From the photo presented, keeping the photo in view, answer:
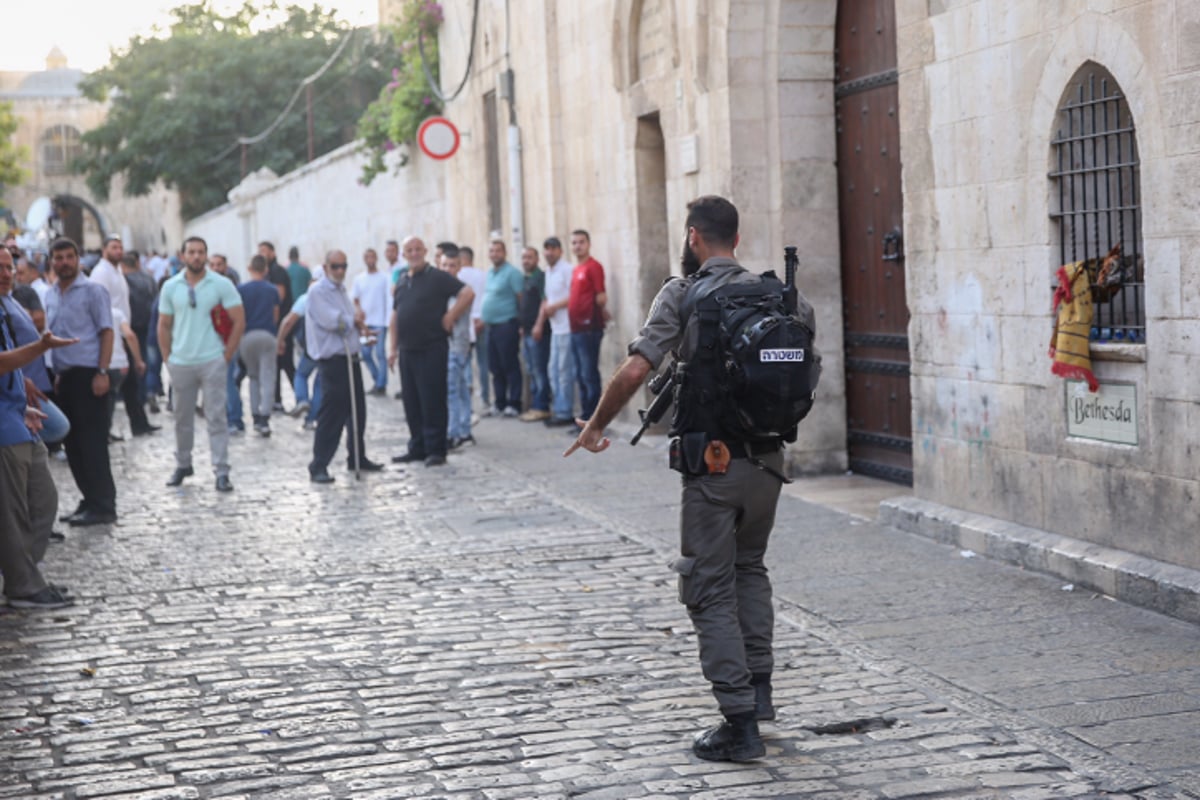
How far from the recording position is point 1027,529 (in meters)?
8.38

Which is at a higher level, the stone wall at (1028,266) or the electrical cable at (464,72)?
the electrical cable at (464,72)

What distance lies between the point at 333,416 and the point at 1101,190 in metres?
6.93

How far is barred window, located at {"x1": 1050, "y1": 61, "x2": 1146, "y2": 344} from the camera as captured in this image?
25.1 ft

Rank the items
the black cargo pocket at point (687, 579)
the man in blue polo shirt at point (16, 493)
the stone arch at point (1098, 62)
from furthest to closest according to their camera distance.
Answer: the man in blue polo shirt at point (16, 493) < the stone arch at point (1098, 62) < the black cargo pocket at point (687, 579)

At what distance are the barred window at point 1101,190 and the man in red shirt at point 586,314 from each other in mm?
7792

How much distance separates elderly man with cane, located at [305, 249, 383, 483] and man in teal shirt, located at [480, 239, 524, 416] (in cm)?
397

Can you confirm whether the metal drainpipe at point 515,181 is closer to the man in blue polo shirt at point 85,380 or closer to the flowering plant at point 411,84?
the flowering plant at point 411,84

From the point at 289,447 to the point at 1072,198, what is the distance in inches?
362

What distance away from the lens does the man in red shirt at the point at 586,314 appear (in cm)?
1556

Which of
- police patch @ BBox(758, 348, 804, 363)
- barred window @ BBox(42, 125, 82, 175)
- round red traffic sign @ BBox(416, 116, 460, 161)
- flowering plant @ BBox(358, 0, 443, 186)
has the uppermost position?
barred window @ BBox(42, 125, 82, 175)

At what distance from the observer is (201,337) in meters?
12.7

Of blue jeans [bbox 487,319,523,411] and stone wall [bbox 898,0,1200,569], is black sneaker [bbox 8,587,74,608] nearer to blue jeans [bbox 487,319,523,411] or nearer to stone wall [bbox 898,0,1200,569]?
stone wall [bbox 898,0,1200,569]

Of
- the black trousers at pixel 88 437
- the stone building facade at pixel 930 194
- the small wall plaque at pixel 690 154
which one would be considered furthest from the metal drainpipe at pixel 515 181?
the black trousers at pixel 88 437

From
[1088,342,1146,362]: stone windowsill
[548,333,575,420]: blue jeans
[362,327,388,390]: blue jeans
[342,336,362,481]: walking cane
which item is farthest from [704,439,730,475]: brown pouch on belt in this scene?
[362,327,388,390]: blue jeans
